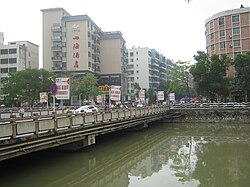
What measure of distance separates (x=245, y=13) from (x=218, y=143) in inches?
1676

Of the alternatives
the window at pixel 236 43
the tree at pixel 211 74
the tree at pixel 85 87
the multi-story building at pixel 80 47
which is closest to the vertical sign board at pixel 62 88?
the tree at pixel 211 74

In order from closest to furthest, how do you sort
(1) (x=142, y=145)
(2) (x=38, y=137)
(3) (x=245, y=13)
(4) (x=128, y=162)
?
(2) (x=38, y=137)
(4) (x=128, y=162)
(1) (x=142, y=145)
(3) (x=245, y=13)

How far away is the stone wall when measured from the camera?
43.9m

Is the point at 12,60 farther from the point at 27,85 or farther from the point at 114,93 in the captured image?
the point at 114,93

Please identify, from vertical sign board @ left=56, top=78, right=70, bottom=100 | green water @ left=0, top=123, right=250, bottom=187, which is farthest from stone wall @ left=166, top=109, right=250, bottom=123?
vertical sign board @ left=56, top=78, right=70, bottom=100

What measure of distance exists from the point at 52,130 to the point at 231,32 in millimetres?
54732

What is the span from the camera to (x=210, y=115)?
4659 centimetres

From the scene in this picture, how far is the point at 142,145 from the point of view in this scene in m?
25.7

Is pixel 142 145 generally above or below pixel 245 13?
below

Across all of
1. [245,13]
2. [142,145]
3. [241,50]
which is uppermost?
[245,13]

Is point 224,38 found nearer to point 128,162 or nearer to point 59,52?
point 59,52

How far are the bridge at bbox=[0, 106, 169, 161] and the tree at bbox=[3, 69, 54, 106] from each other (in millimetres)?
40212

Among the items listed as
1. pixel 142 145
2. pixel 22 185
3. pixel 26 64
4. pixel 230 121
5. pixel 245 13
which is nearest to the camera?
pixel 22 185

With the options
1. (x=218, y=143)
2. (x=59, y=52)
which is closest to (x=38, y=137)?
(x=218, y=143)
